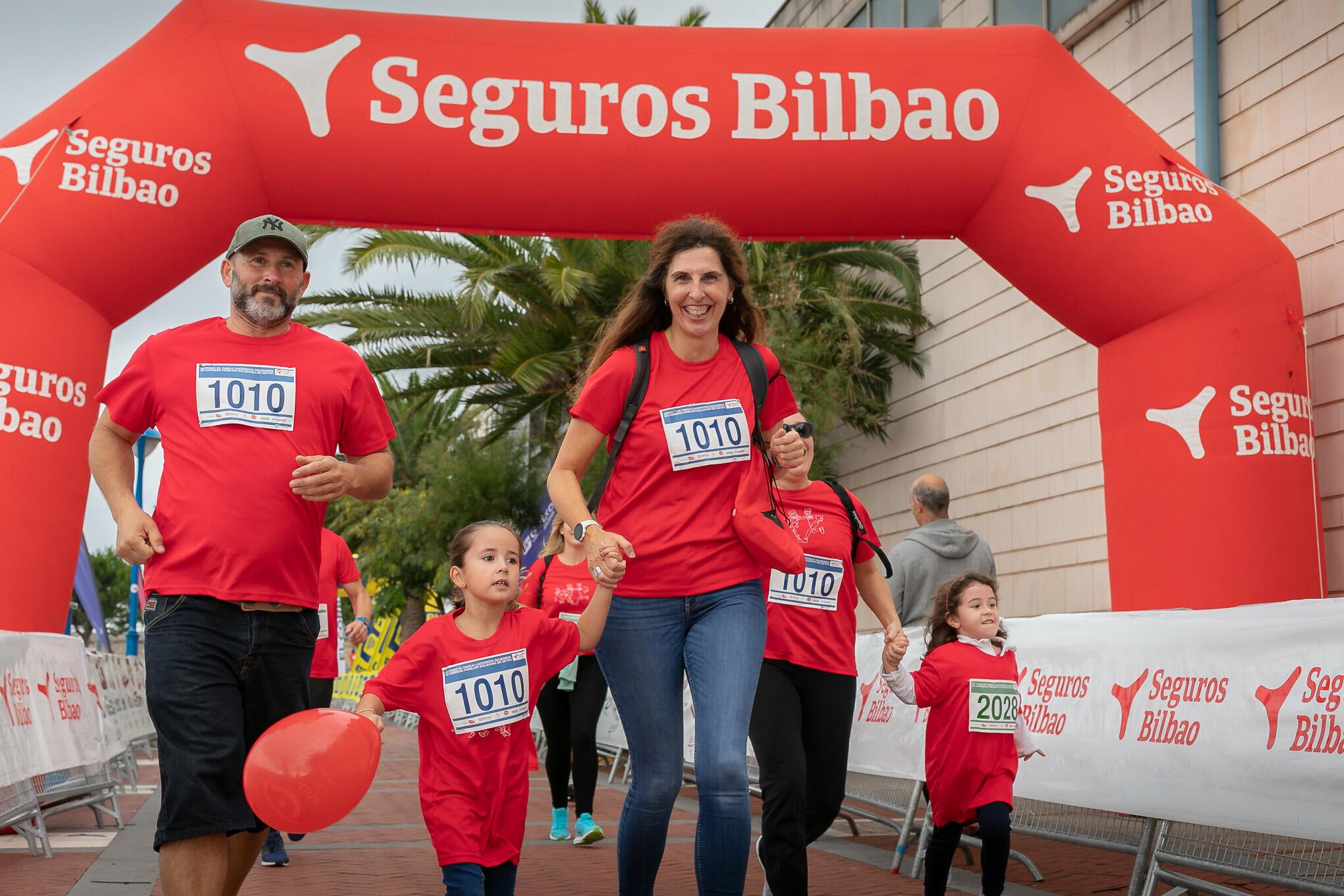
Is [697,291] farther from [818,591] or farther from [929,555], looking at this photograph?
[929,555]

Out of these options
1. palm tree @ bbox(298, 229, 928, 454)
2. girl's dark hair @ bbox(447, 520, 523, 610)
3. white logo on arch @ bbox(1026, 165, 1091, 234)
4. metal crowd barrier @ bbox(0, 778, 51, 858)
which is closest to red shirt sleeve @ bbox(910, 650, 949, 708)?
girl's dark hair @ bbox(447, 520, 523, 610)

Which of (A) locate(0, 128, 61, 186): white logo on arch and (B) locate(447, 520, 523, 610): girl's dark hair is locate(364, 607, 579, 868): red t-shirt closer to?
(B) locate(447, 520, 523, 610): girl's dark hair

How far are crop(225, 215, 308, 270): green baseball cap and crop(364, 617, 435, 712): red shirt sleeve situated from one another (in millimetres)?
1236

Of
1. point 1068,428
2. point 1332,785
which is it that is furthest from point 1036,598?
point 1332,785

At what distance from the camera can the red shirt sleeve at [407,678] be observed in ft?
14.3

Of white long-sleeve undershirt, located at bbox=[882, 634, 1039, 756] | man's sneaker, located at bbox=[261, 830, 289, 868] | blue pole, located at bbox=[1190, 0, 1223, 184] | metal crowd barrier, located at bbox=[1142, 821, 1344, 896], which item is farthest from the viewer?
blue pole, located at bbox=[1190, 0, 1223, 184]

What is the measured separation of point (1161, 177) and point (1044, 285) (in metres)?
0.91

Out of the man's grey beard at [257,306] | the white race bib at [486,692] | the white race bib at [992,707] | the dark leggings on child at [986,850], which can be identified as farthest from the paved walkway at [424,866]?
the man's grey beard at [257,306]

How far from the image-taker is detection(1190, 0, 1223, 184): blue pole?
1055 cm

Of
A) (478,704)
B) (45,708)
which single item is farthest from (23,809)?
(478,704)

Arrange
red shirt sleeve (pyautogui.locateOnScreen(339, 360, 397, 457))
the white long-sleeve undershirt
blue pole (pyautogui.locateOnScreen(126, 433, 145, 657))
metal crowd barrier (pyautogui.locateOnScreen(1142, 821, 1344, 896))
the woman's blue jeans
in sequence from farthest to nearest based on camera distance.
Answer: blue pole (pyautogui.locateOnScreen(126, 433, 145, 657)) → the white long-sleeve undershirt → metal crowd barrier (pyautogui.locateOnScreen(1142, 821, 1344, 896)) → red shirt sleeve (pyautogui.locateOnScreen(339, 360, 397, 457)) → the woman's blue jeans

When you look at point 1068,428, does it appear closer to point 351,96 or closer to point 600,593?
point 351,96

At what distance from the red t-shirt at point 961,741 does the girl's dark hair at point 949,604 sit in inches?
7.1

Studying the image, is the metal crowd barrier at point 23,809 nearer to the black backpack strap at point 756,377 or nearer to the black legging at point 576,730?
the black legging at point 576,730
